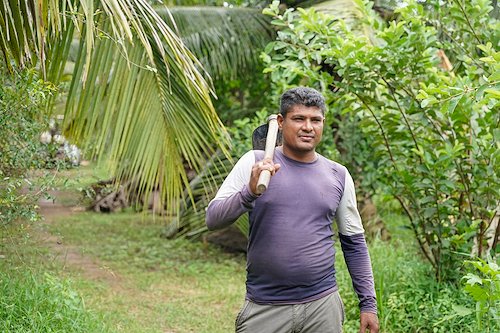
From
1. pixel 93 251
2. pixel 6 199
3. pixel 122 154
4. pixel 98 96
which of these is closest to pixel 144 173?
pixel 122 154

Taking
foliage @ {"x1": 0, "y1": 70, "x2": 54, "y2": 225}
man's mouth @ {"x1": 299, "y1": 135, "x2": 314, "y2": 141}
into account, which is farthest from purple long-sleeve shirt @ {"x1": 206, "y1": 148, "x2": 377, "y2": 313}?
foliage @ {"x1": 0, "y1": 70, "x2": 54, "y2": 225}

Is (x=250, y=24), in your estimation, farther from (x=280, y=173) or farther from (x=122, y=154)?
(x=280, y=173)

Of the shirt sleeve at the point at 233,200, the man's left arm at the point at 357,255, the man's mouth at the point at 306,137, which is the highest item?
the man's mouth at the point at 306,137

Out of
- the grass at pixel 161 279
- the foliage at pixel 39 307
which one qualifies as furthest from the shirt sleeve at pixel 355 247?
the grass at pixel 161 279

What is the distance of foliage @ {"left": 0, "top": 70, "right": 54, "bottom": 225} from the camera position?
4.34 metres

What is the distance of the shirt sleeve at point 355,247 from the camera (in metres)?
3.29

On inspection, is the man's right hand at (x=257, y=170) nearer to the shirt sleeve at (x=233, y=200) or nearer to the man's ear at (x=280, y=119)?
the shirt sleeve at (x=233, y=200)

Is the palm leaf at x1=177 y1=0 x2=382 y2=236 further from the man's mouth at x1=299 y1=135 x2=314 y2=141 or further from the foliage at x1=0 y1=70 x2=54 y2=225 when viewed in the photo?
the man's mouth at x1=299 y1=135 x2=314 y2=141

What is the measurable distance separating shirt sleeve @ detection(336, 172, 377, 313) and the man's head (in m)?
0.27

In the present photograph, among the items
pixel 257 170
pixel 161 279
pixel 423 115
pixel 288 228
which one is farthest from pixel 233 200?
pixel 161 279

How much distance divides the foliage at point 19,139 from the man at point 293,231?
64.1 inches

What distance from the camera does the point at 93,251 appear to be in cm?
950

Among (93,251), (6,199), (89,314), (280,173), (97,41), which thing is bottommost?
(93,251)

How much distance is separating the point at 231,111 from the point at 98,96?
5.57 metres
